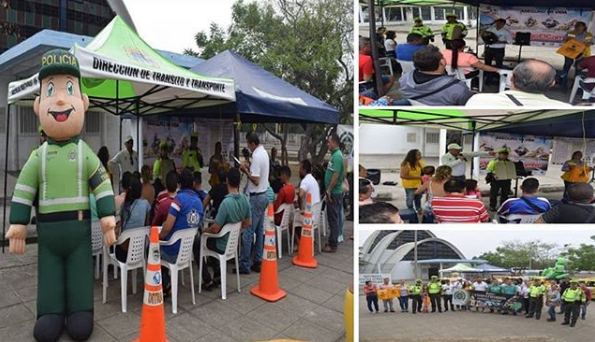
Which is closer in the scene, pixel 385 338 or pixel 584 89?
pixel 584 89

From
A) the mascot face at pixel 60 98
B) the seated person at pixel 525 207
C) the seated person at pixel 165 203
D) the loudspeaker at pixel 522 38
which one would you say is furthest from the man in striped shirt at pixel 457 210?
the mascot face at pixel 60 98

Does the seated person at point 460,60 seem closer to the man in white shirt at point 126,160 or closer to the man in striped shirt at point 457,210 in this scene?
the man in striped shirt at point 457,210

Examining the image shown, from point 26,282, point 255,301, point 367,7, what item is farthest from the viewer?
point 26,282

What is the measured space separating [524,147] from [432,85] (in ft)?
15.2

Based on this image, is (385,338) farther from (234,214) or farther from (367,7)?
(367,7)

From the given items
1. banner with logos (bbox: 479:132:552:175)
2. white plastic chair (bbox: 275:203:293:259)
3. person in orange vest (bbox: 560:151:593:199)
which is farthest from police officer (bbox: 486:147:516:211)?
white plastic chair (bbox: 275:203:293:259)

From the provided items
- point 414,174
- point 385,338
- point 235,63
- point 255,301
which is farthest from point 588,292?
point 235,63

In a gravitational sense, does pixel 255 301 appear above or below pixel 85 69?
below

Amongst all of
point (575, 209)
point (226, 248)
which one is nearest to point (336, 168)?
point (226, 248)

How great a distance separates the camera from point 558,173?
254 inches

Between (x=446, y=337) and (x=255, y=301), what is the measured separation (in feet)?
6.51

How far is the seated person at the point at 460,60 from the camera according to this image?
2697mm

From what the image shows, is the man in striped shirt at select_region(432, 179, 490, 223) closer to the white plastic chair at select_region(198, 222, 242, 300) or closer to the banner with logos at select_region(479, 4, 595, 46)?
the banner with logos at select_region(479, 4, 595, 46)

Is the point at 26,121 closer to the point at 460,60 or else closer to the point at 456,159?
the point at 456,159
